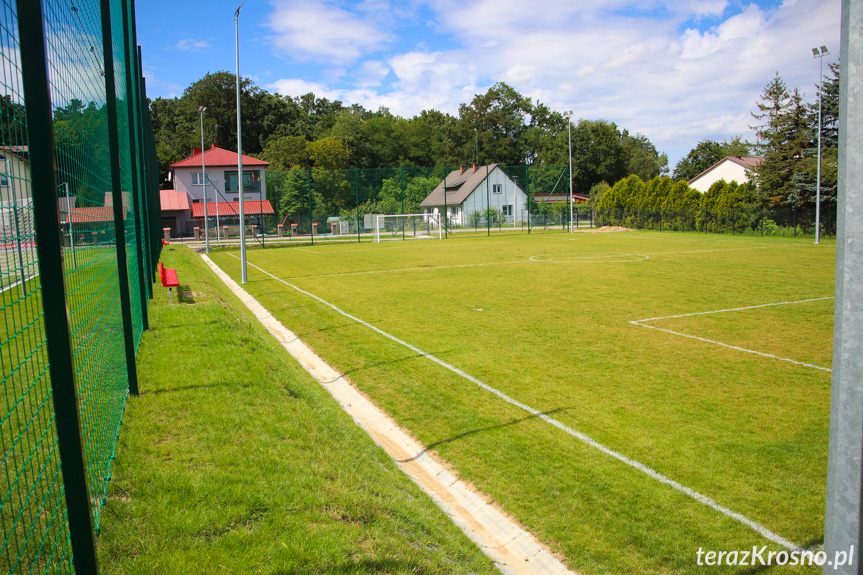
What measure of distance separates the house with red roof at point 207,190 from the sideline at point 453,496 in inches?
2184

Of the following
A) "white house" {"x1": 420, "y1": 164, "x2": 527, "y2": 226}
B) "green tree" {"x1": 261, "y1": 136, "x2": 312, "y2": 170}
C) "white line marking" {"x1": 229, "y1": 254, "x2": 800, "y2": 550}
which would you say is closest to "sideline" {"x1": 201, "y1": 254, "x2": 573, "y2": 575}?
"white line marking" {"x1": 229, "y1": 254, "x2": 800, "y2": 550}

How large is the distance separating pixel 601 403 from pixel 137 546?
4813 millimetres

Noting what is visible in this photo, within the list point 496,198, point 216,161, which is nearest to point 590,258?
point 496,198

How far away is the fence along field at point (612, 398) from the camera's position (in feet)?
13.7

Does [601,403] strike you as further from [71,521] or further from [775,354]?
[71,521]

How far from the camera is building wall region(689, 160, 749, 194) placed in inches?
2494

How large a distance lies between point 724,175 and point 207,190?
188ft

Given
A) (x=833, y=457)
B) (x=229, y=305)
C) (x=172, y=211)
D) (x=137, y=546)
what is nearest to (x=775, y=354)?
(x=833, y=457)

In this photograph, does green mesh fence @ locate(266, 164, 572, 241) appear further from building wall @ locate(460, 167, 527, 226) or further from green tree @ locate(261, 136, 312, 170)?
green tree @ locate(261, 136, 312, 170)

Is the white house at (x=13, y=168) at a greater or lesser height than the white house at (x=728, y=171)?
lesser

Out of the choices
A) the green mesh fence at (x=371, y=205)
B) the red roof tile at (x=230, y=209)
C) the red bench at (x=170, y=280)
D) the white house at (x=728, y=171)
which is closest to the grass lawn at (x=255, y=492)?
the red bench at (x=170, y=280)

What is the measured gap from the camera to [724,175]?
6706 centimetres

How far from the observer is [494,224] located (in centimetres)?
5100

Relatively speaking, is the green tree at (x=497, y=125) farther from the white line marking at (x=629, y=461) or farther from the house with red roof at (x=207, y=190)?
the white line marking at (x=629, y=461)
